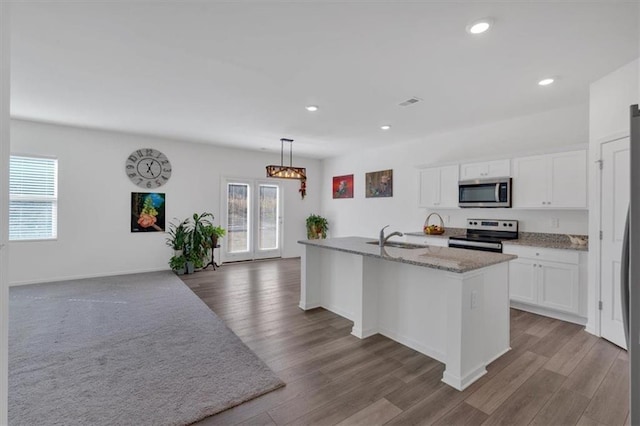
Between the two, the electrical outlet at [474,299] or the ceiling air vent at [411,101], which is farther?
the ceiling air vent at [411,101]

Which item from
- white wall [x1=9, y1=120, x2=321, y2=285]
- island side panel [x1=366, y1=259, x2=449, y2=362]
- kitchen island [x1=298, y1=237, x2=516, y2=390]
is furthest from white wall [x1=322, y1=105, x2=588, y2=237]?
white wall [x1=9, y1=120, x2=321, y2=285]

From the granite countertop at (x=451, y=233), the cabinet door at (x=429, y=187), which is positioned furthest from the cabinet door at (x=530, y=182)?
the cabinet door at (x=429, y=187)

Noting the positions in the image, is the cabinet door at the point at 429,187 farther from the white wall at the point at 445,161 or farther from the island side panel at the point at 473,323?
the island side panel at the point at 473,323

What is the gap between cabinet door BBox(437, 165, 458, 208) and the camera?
4816 millimetres

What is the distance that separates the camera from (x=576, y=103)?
3.80m

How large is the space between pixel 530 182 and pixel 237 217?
5.64 m

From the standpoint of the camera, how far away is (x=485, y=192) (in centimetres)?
437

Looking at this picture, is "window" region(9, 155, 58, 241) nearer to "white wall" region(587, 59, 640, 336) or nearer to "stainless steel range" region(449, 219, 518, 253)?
"stainless steel range" region(449, 219, 518, 253)

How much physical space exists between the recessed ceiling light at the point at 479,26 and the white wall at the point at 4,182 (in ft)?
8.34

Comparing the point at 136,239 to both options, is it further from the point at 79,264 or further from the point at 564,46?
the point at 564,46

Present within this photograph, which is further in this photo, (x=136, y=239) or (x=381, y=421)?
(x=136, y=239)

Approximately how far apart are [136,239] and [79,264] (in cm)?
94

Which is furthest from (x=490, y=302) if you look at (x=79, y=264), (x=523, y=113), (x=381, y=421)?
(x=79, y=264)

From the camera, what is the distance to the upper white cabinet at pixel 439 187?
4.84 metres
